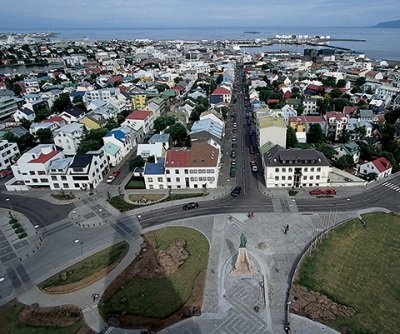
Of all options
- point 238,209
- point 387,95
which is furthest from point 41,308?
point 387,95

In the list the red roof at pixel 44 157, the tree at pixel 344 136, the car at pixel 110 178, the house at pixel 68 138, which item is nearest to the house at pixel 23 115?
the house at pixel 68 138

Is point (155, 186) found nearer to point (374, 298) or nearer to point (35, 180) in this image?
point (35, 180)

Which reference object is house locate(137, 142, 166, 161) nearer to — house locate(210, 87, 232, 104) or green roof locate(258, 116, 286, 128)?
green roof locate(258, 116, 286, 128)

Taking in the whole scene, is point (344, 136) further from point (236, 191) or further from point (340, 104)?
point (236, 191)

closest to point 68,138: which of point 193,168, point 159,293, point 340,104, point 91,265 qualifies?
point 193,168

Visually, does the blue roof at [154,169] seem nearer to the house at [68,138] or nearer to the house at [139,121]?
the house at [139,121]

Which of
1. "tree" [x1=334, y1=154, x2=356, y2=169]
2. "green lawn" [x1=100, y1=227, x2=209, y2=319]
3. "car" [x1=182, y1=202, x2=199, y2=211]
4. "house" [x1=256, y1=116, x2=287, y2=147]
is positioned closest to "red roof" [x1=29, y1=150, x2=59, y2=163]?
"car" [x1=182, y1=202, x2=199, y2=211]

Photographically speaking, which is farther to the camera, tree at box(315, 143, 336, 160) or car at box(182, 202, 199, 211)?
tree at box(315, 143, 336, 160)
